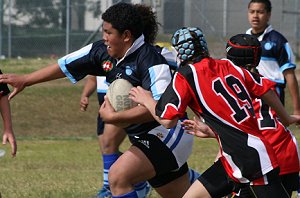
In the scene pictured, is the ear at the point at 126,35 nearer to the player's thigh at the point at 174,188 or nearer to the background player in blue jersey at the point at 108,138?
the background player in blue jersey at the point at 108,138

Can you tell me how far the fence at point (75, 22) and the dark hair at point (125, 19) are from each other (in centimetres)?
1674

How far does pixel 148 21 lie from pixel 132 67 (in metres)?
0.45

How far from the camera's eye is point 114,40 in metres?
6.94

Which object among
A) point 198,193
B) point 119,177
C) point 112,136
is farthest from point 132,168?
point 112,136

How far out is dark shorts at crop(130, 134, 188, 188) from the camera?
695 centimetres

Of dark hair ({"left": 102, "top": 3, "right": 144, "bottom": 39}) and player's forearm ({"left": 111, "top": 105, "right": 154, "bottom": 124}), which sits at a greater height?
dark hair ({"left": 102, "top": 3, "right": 144, "bottom": 39})

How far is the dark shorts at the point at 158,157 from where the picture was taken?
22.8 ft

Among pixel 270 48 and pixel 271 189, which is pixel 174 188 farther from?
pixel 270 48

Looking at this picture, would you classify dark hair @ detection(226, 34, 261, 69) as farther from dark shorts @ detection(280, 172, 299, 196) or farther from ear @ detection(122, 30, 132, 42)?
dark shorts @ detection(280, 172, 299, 196)

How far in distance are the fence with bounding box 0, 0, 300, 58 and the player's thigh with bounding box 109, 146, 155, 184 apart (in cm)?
1698

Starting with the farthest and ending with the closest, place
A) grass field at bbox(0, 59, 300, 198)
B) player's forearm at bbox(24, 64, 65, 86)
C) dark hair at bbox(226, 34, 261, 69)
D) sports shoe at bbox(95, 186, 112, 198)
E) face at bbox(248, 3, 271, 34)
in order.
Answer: face at bbox(248, 3, 271, 34) < grass field at bbox(0, 59, 300, 198) < sports shoe at bbox(95, 186, 112, 198) < player's forearm at bbox(24, 64, 65, 86) < dark hair at bbox(226, 34, 261, 69)

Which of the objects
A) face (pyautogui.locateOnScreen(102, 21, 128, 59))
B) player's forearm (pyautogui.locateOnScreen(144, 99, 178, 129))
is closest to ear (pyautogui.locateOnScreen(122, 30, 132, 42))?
face (pyautogui.locateOnScreen(102, 21, 128, 59))

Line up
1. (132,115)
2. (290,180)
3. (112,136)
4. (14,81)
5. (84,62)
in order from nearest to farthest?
(132,115) < (290,180) < (14,81) < (84,62) < (112,136)

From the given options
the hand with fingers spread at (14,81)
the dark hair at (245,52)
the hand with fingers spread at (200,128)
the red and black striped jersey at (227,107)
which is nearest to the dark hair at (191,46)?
the red and black striped jersey at (227,107)
